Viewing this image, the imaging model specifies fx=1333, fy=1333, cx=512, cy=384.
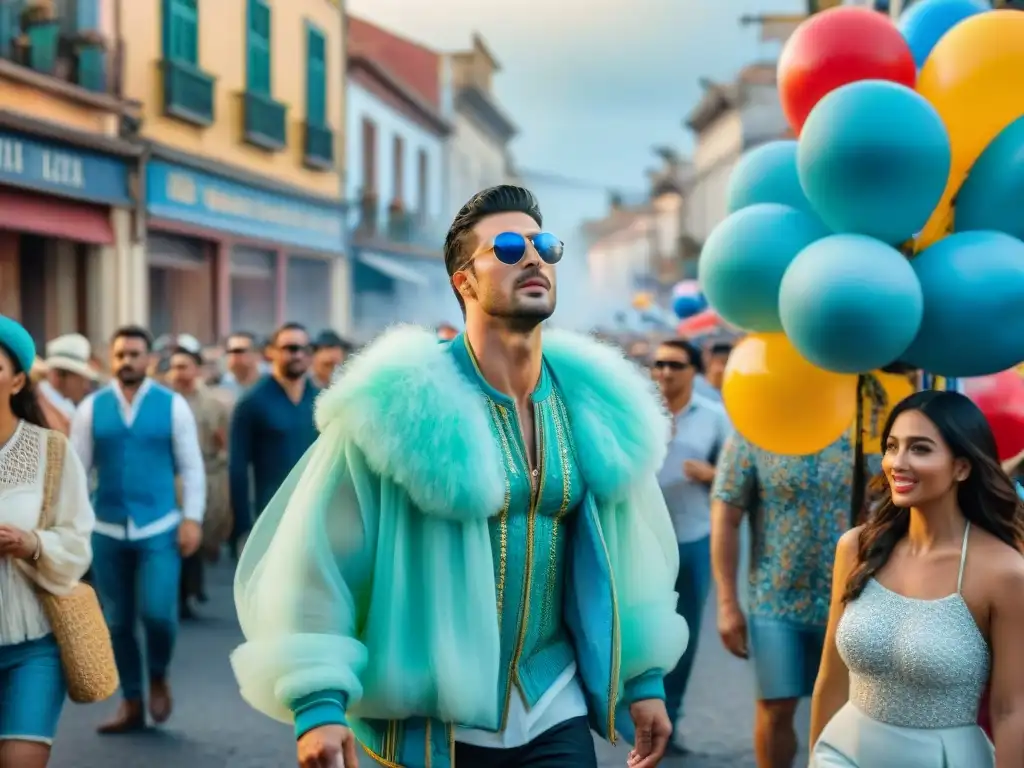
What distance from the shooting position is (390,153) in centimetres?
3000

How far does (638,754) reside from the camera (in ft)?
10.3

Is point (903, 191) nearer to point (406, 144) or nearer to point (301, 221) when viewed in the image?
point (301, 221)

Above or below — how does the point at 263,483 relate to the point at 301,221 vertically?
below

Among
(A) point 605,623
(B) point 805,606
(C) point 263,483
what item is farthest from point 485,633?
(C) point 263,483

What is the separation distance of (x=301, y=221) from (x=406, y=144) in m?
9.45

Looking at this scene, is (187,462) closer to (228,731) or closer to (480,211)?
(228,731)

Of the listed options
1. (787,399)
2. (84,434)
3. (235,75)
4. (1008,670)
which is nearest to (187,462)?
(84,434)

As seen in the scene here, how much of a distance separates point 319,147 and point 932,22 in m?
19.4

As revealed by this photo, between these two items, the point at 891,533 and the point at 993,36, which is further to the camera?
the point at 993,36

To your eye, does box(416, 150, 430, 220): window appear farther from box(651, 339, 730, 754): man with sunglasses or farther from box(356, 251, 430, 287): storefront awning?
box(651, 339, 730, 754): man with sunglasses

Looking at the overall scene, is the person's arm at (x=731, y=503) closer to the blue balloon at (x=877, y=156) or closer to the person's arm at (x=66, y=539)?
the blue balloon at (x=877, y=156)

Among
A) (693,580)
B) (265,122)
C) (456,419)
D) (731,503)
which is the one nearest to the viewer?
(456,419)

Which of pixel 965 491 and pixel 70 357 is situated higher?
pixel 70 357

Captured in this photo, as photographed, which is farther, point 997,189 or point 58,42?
point 58,42
